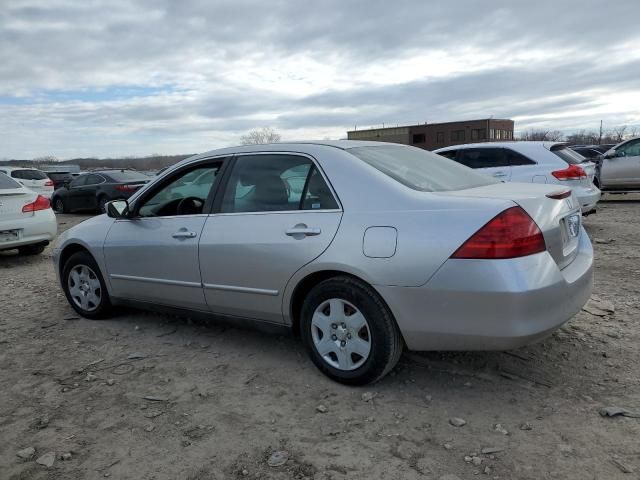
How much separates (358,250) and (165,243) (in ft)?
5.89

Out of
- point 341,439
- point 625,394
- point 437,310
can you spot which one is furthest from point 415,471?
point 625,394

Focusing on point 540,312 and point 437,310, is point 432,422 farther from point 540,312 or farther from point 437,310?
point 540,312

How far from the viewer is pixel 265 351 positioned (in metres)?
4.03

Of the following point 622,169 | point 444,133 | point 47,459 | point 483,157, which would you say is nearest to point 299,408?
point 47,459

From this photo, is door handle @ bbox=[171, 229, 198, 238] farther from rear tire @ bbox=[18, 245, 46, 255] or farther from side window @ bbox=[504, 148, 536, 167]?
side window @ bbox=[504, 148, 536, 167]

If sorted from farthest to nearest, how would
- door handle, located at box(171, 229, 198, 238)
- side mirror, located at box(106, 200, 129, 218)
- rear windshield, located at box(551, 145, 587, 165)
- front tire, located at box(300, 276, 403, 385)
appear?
rear windshield, located at box(551, 145, 587, 165)
side mirror, located at box(106, 200, 129, 218)
door handle, located at box(171, 229, 198, 238)
front tire, located at box(300, 276, 403, 385)

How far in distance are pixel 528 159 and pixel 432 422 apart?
6474 millimetres

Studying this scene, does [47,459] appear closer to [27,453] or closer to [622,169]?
[27,453]

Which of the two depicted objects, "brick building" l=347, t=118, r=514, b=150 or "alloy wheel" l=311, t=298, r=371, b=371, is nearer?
"alloy wheel" l=311, t=298, r=371, b=371

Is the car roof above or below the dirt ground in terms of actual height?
above

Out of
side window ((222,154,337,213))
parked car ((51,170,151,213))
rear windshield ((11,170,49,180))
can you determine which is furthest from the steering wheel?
rear windshield ((11,170,49,180))

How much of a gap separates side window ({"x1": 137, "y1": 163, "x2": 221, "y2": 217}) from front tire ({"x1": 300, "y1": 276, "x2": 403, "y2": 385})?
1.36 metres

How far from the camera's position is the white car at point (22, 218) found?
7.70 m

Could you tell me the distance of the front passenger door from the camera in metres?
4.01
